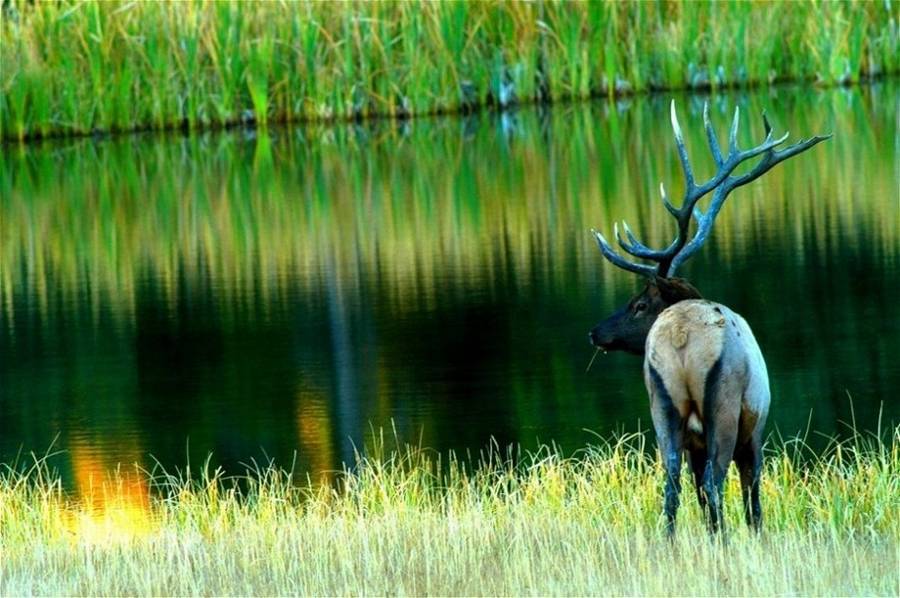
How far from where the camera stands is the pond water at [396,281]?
12938 mm

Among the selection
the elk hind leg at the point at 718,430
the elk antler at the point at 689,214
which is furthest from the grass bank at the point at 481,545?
the elk antler at the point at 689,214

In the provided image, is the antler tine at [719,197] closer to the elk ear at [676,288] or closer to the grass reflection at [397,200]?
the elk ear at [676,288]

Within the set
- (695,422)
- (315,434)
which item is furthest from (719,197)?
(315,434)

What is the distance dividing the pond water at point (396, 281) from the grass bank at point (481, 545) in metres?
2.21

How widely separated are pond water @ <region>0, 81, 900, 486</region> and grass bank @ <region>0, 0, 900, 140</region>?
0.64 meters

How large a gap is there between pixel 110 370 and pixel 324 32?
16.4 m

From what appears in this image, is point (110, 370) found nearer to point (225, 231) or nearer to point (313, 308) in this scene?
point (313, 308)

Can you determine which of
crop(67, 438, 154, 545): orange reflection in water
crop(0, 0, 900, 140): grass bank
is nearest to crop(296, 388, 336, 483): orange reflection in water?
crop(67, 438, 154, 545): orange reflection in water

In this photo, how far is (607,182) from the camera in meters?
24.8

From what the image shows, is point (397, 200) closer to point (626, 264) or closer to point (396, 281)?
point (396, 281)

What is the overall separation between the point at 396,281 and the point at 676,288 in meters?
10.6

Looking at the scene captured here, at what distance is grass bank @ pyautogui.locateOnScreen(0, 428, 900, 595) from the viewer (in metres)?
7.27

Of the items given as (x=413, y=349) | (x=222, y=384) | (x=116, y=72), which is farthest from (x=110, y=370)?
(x=116, y=72)

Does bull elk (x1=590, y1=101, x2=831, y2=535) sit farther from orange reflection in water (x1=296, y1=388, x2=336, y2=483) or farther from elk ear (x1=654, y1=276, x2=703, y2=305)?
orange reflection in water (x1=296, y1=388, x2=336, y2=483)
